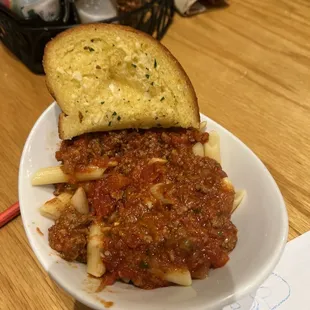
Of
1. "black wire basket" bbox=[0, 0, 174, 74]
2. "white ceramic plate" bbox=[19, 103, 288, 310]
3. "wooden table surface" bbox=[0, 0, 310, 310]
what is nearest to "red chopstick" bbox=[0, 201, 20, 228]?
"wooden table surface" bbox=[0, 0, 310, 310]

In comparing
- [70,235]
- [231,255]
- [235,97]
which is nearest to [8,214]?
[70,235]

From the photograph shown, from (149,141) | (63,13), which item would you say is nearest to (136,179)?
(149,141)

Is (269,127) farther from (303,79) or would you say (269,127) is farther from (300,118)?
(303,79)

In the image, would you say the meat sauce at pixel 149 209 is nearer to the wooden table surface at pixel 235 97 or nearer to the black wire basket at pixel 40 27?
the wooden table surface at pixel 235 97

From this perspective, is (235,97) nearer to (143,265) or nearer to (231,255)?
(231,255)

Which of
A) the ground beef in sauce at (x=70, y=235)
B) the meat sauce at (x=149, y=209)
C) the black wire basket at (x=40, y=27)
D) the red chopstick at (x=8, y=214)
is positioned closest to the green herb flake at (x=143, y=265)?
the meat sauce at (x=149, y=209)

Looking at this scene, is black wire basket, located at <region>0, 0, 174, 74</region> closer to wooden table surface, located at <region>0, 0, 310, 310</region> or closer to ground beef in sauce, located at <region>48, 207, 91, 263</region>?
wooden table surface, located at <region>0, 0, 310, 310</region>
